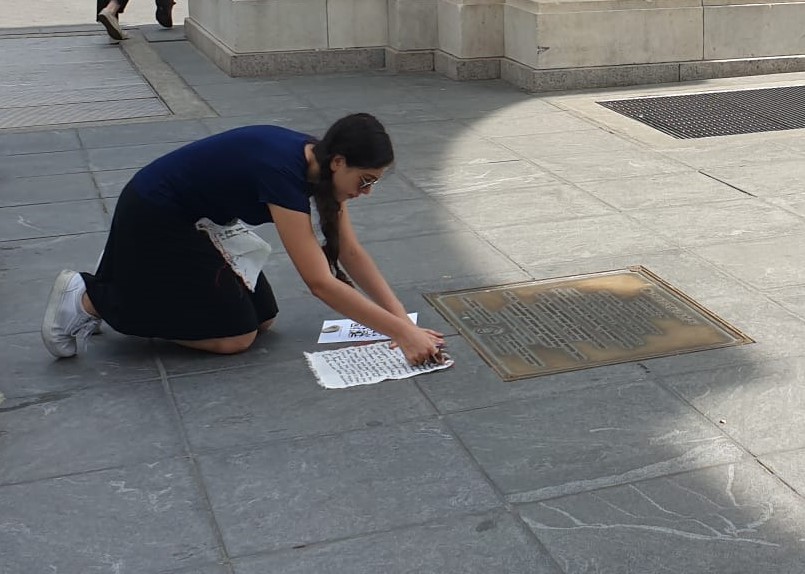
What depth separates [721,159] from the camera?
7480 millimetres

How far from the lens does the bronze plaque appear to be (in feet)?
15.3

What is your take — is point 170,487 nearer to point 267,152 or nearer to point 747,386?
point 267,152

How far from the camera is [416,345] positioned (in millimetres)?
4305

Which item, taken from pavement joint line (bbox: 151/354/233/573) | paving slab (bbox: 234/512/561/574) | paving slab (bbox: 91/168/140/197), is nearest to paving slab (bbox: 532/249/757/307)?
pavement joint line (bbox: 151/354/233/573)

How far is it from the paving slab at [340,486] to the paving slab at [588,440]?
0.12m

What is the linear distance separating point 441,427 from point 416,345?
1.13 feet

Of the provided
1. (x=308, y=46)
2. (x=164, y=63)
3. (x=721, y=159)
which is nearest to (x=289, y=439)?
(x=721, y=159)

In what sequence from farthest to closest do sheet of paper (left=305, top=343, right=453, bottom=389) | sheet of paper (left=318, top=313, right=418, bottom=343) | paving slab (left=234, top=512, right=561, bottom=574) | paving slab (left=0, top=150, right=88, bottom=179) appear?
1. paving slab (left=0, top=150, right=88, bottom=179)
2. sheet of paper (left=318, top=313, right=418, bottom=343)
3. sheet of paper (left=305, top=343, right=453, bottom=389)
4. paving slab (left=234, top=512, right=561, bottom=574)

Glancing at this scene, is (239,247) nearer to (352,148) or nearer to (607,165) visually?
(352,148)

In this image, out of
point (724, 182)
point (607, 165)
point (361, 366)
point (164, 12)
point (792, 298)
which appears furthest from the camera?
point (164, 12)

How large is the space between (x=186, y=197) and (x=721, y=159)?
4056 millimetres

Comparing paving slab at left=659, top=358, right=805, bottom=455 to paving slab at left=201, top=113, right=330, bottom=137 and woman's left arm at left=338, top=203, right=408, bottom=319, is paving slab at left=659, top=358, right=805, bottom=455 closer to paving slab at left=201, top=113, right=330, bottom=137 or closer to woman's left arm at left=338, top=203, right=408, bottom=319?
woman's left arm at left=338, top=203, right=408, bottom=319

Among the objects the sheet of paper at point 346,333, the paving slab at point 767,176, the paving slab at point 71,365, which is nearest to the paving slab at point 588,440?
the sheet of paper at point 346,333

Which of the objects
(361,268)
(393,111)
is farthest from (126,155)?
(361,268)
